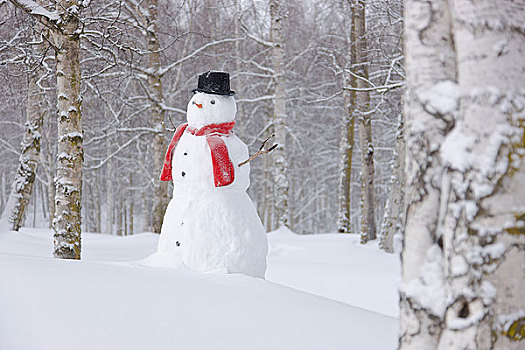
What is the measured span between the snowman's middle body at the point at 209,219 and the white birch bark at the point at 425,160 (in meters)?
3.44

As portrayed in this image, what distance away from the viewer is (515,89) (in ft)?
4.99

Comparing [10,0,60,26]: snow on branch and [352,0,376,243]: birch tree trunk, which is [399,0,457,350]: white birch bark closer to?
[10,0,60,26]: snow on branch

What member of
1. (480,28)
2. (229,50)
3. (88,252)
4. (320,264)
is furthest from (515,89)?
(229,50)

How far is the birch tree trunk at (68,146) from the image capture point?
505 cm

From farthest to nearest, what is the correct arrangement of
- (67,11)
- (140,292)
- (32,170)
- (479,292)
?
1. (32,170)
2. (67,11)
3. (140,292)
4. (479,292)

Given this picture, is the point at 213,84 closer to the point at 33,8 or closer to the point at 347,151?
the point at 33,8

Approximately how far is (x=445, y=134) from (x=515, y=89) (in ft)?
0.77

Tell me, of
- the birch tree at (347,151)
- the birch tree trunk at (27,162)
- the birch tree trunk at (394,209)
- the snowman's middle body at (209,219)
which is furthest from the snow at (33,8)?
the birch tree at (347,151)

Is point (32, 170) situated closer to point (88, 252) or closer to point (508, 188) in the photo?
point (88, 252)

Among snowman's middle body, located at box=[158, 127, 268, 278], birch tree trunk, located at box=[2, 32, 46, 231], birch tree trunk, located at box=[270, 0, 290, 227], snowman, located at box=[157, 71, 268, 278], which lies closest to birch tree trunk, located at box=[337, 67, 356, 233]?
birch tree trunk, located at box=[270, 0, 290, 227]

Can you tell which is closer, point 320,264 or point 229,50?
point 320,264

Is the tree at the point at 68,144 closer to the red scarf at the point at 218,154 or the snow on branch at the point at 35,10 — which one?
the snow on branch at the point at 35,10

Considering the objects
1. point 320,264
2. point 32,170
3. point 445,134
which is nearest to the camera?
point 445,134

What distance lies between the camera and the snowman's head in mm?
5332
